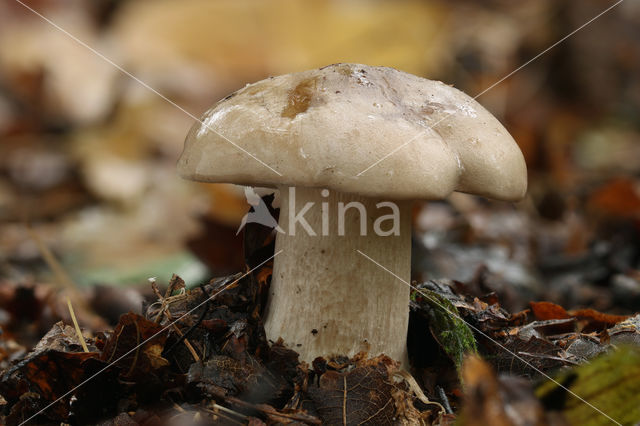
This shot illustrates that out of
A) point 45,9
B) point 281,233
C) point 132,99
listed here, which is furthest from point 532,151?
point 45,9

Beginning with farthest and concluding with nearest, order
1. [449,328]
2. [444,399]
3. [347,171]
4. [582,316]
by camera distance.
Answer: [582,316]
[449,328]
[444,399]
[347,171]

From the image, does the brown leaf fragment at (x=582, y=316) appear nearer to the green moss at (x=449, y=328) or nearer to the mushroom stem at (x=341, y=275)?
the green moss at (x=449, y=328)

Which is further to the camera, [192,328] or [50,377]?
[192,328]

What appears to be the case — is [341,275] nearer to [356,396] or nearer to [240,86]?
[356,396]

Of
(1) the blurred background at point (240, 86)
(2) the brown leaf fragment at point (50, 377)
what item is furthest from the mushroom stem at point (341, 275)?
(1) the blurred background at point (240, 86)

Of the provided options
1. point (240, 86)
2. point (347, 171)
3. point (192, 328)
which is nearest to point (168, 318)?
point (192, 328)

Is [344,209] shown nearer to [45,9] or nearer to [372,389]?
[372,389]
